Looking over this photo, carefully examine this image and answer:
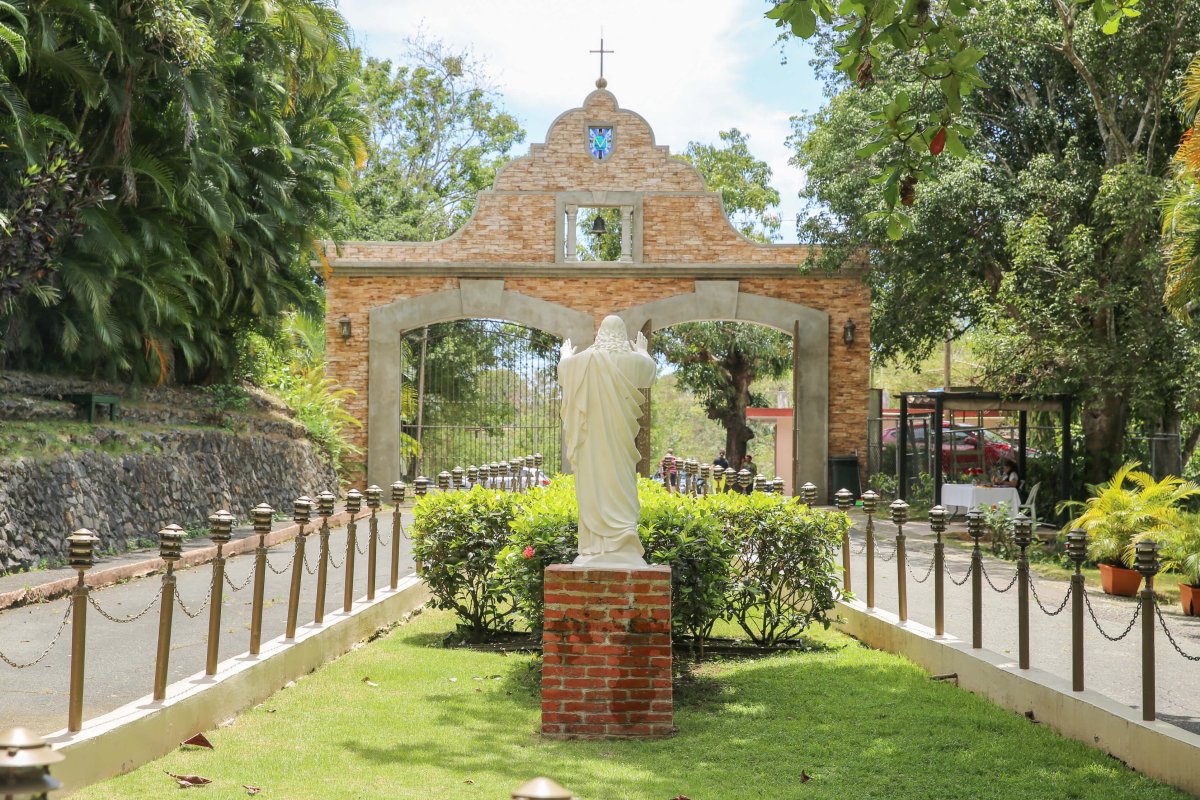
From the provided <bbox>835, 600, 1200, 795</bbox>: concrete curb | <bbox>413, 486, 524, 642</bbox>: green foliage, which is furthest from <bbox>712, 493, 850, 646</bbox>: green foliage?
<bbox>413, 486, 524, 642</bbox>: green foliage

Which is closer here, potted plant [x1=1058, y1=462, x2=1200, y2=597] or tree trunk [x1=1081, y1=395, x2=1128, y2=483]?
potted plant [x1=1058, y1=462, x2=1200, y2=597]

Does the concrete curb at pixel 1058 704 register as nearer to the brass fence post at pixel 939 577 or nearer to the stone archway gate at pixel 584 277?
the brass fence post at pixel 939 577

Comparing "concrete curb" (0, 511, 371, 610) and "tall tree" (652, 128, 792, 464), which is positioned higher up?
"tall tree" (652, 128, 792, 464)

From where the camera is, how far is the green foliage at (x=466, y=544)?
10234 millimetres

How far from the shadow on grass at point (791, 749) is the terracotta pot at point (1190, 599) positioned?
4.54m

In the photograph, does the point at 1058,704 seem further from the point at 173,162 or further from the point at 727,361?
the point at 727,361

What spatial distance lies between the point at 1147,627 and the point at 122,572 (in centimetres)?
994

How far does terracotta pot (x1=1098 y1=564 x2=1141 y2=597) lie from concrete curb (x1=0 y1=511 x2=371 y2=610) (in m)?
8.40

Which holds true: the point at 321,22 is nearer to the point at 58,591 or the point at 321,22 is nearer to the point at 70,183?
the point at 70,183

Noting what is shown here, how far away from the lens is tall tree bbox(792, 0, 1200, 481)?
16.0m

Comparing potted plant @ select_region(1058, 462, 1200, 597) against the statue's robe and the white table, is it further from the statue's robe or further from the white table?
the statue's robe

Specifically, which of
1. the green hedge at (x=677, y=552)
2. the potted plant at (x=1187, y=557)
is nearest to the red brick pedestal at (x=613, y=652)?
the green hedge at (x=677, y=552)

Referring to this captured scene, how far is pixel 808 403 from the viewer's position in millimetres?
23266

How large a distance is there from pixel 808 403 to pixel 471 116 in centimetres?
1975
